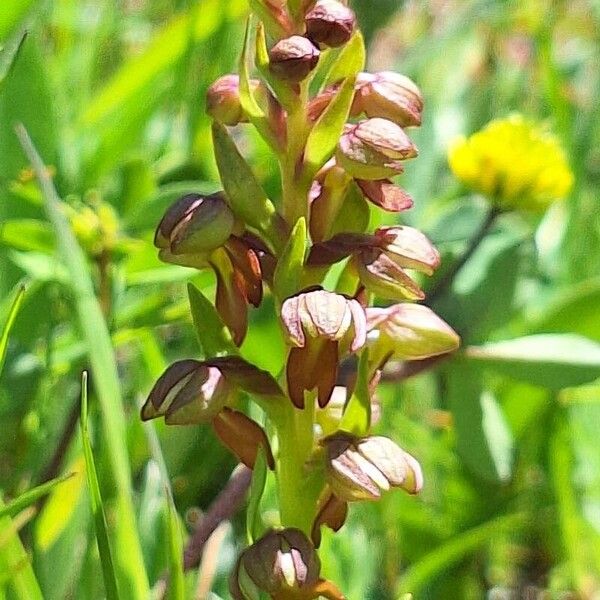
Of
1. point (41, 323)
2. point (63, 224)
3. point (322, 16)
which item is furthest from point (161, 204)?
point (322, 16)

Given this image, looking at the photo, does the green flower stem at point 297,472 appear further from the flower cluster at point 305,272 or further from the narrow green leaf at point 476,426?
the narrow green leaf at point 476,426

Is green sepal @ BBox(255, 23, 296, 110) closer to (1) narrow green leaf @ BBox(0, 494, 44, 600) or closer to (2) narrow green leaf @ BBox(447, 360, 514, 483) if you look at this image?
(1) narrow green leaf @ BBox(0, 494, 44, 600)

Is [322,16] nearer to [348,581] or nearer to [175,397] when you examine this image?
[175,397]

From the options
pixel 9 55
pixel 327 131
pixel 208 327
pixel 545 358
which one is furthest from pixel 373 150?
pixel 545 358

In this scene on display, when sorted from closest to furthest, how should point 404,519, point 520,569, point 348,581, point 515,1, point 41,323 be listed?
1. point 348,581
2. point 41,323
3. point 404,519
4. point 520,569
5. point 515,1

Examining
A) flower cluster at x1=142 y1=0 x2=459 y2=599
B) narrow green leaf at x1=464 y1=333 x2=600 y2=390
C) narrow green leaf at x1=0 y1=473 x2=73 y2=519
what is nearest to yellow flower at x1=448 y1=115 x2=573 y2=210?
narrow green leaf at x1=464 y1=333 x2=600 y2=390

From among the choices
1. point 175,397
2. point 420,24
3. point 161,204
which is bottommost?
point 420,24
